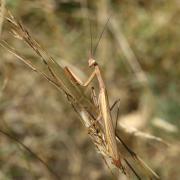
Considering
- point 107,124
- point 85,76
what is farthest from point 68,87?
point 85,76

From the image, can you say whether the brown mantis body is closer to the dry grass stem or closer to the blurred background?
the dry grass stem

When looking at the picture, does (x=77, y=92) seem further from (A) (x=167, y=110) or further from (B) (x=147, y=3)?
(B) (x=147, y=3)

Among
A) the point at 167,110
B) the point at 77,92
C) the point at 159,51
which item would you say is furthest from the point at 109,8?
the point at 77,92

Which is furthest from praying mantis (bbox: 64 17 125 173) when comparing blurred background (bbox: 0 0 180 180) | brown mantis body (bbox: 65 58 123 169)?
blurred background (bbox: 0 0 180 180)

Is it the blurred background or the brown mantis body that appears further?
the blurred background

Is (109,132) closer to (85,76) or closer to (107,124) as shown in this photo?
(107,124)

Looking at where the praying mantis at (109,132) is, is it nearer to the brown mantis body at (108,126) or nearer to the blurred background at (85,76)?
the brown mantis body at (108,126)

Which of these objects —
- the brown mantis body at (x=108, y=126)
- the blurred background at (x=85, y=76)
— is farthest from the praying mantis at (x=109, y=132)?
the blurred background at (x=85, y=76)

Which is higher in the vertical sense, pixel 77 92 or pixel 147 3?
pixel 147 3
